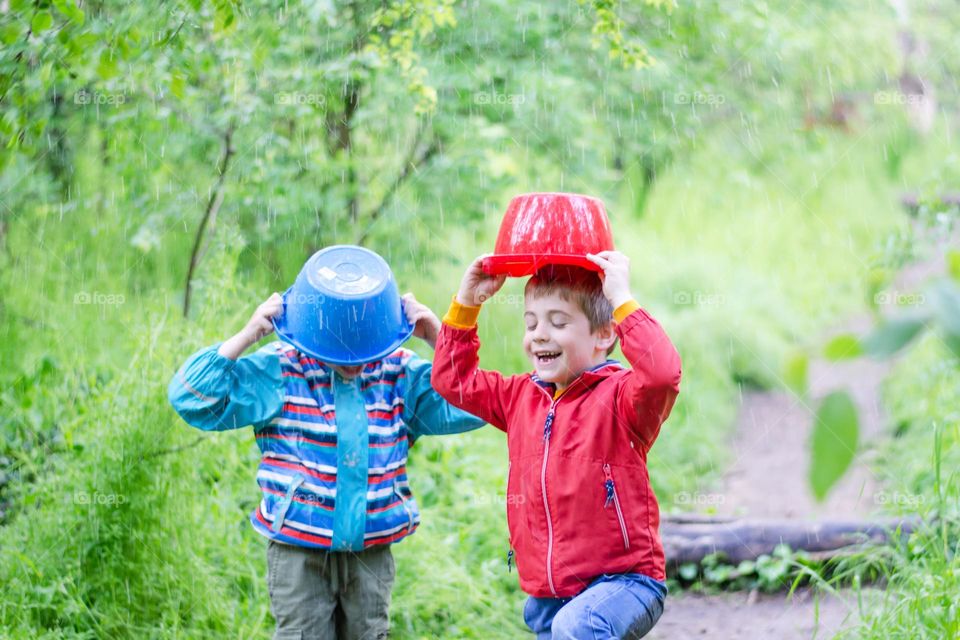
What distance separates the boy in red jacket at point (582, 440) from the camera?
275cm

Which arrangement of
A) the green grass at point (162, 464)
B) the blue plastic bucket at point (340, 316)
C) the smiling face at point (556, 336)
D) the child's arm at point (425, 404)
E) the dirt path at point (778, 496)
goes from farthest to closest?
1. the dirt path at point (778, 496)
2. the green grass at point (162, 464)
3. the child's arm at point (425, 404)
4. the blue plastic bucket at point (340, 316)
5. the smiling face at point (556, 336)

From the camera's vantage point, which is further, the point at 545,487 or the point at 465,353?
the point at 465,353

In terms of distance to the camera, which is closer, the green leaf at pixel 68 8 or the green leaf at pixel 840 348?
the green leaf at pixel 840 348

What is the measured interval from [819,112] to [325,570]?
975 centimetres

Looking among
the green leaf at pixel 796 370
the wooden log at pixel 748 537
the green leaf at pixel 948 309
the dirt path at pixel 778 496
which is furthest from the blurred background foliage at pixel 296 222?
the wooden log at pixel 748 537

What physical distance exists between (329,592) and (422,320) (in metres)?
0.92

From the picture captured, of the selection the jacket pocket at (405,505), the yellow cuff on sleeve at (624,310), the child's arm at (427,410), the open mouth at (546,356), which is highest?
the yellow cuff on sleeve at (624,310)

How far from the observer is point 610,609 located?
108 inches

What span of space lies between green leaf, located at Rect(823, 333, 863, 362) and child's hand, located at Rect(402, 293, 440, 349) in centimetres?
258

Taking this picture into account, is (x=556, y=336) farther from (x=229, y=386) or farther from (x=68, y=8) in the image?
(x=68, y=8)

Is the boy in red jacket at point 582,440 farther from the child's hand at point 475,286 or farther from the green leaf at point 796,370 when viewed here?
the green leaf at point 796,370

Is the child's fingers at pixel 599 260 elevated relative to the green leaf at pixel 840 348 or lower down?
elevated

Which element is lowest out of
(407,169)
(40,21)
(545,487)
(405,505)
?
(405,505)

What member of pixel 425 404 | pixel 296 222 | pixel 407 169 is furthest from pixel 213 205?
pixel 425 404
